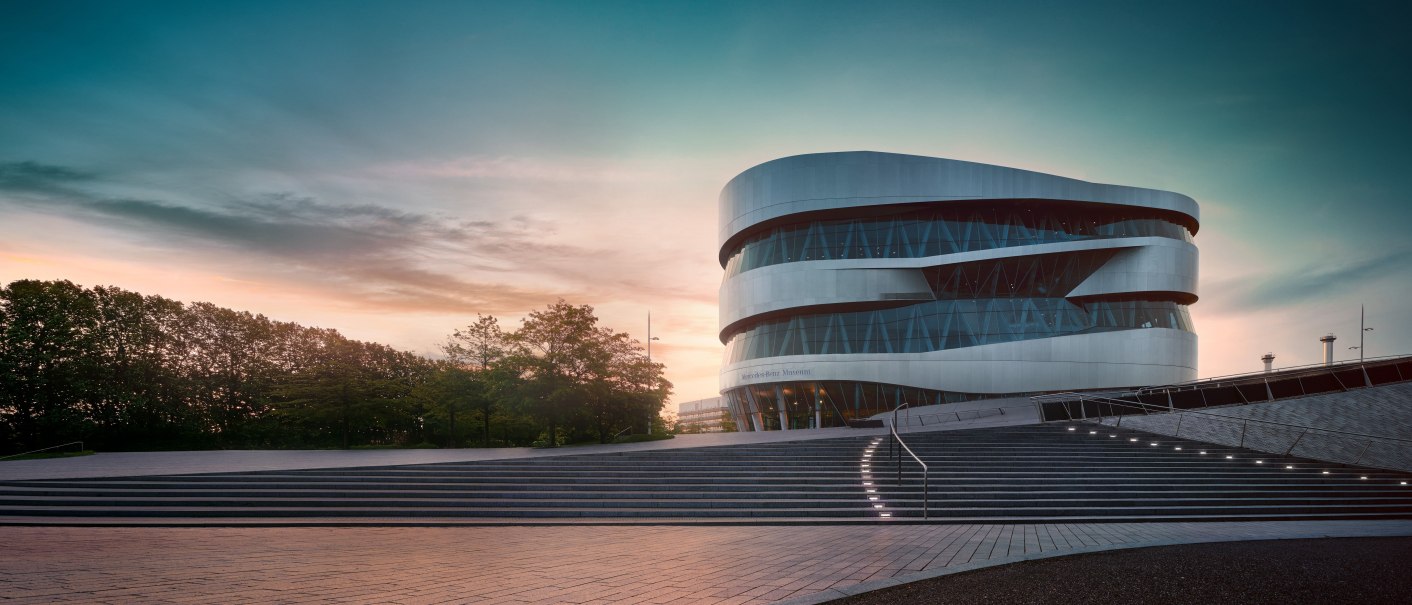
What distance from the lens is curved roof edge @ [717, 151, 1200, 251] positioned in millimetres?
49344

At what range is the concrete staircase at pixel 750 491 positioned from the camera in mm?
16141

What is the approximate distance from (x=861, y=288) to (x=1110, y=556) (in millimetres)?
40219

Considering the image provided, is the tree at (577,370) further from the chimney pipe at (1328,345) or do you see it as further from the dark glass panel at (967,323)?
the chimney pipe at (1328,345)

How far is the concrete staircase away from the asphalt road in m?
5.36

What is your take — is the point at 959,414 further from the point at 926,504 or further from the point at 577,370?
the point at 926,504

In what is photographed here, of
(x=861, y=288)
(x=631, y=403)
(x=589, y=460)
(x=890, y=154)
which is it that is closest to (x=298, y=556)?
(x=589, y=460)

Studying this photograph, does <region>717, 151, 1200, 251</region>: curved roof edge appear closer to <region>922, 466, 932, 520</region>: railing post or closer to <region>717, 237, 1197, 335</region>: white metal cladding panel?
<region>717, 237, 1197, 335</region>: white metal cladding panel

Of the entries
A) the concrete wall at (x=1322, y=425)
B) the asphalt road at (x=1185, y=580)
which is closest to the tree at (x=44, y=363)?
the asphalt road at (x=1185, y=580)

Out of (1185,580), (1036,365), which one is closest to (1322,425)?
(1185,580)

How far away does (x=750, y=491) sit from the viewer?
1761cm

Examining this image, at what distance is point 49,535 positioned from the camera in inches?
527

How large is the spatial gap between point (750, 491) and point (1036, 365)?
3582 cm

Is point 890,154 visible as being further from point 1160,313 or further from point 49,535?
point 49,535

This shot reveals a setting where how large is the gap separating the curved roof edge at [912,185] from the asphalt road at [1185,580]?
4046 centimetres
